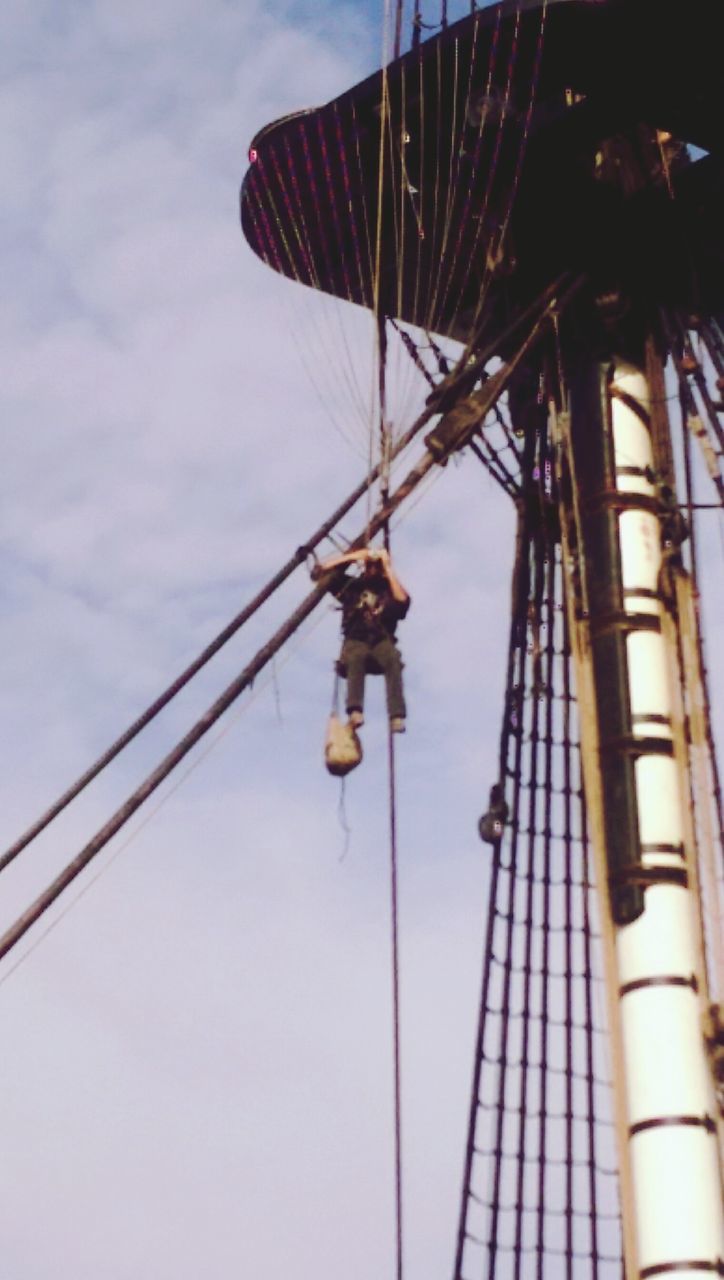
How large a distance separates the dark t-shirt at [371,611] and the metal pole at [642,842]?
1250 millimetres

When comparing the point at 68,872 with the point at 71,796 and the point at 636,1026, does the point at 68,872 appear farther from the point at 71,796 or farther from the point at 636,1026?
the point at 636,1026

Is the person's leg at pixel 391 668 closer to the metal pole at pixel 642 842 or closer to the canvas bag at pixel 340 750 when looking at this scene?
the canvas bag at pixel 340 750

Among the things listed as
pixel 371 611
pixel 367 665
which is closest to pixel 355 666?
pixel 367 665

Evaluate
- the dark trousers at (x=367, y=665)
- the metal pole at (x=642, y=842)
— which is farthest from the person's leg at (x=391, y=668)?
the metal pole at (x=642, y=842)

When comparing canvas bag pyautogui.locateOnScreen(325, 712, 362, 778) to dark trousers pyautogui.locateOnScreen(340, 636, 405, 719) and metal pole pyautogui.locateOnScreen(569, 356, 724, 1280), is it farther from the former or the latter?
metal pole pyautogui.locateOnScreen(569, 356, 724, 1280)

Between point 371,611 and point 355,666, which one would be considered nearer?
point 355,666

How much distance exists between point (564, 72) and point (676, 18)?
72 centimetres

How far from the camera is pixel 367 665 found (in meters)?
8.44

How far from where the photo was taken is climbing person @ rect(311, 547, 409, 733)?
27.5ft

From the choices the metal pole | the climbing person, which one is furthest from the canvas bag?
the metal pole

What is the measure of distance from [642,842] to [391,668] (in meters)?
1.53

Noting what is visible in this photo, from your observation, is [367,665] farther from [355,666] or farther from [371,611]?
[371,611]

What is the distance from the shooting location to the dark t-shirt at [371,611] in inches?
334

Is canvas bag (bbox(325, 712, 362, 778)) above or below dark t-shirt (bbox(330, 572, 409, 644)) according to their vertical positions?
below
